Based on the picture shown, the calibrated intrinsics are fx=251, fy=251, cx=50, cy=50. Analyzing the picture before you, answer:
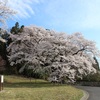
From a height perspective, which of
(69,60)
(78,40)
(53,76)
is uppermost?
(78,40)

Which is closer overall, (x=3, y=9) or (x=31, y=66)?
(x=3, y=9)

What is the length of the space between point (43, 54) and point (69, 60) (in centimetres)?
394

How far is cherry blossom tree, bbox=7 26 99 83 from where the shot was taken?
32656mm

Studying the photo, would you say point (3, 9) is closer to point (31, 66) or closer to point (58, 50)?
point (58, 50)

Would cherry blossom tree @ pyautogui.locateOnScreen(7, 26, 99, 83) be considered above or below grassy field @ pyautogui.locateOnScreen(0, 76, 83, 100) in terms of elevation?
above

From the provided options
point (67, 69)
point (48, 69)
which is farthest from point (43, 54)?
point (67, 69)

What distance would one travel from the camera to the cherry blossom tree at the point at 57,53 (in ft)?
107

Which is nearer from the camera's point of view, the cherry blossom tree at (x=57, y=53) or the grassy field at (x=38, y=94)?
the grassy field at (x=38, y=94)

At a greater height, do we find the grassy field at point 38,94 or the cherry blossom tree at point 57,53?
the cherry blossom tree at point 57,53

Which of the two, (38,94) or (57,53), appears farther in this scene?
(57,53)

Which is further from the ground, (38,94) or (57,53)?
(57,53)

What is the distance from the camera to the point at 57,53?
33.0 metres

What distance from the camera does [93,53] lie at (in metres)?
34.7

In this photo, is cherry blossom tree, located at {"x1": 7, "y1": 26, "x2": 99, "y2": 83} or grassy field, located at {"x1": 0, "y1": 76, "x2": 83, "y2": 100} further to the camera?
cherry blossom tree, located at {"x1": 7, "y1": 26, "x2": 99, "y2": 83}
